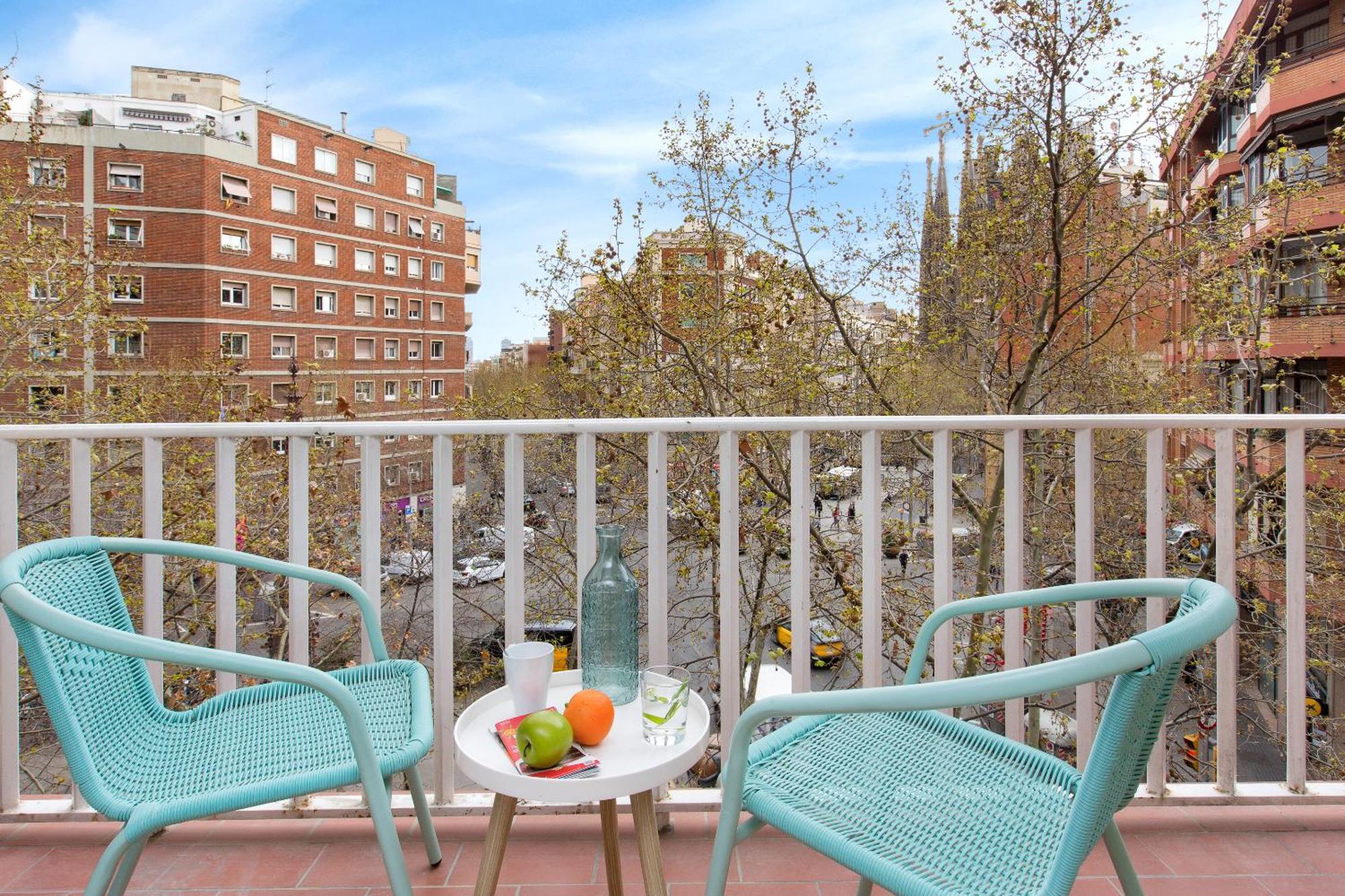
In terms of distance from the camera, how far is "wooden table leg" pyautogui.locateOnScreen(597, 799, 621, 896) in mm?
1313

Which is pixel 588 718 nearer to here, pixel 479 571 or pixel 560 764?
pixel 560 764

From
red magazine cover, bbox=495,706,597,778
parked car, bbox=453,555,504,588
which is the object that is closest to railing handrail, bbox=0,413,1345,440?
red magazine cover, bbox=495,706,597,778

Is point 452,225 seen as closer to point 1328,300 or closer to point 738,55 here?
point 738,55

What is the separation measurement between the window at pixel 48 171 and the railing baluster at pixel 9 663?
7.84 metres

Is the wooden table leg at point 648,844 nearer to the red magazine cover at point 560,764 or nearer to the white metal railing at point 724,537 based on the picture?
the red magazine cover at point 560,764

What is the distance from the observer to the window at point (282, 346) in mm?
30562

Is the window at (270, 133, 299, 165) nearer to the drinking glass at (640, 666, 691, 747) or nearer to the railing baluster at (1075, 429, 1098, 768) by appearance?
the railing baluster at (1075, 429, 1098, 768)

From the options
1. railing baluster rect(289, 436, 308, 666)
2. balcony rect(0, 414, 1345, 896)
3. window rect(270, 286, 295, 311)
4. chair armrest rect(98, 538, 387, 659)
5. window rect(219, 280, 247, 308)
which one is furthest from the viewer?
window rect(270, 286, 295, 311)

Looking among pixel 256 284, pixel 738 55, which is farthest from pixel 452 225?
pixel 738 55

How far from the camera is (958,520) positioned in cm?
693

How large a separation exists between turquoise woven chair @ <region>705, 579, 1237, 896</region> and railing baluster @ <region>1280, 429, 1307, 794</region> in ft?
2.70

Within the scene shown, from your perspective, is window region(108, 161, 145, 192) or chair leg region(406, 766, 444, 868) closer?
chair leg region(406, 766, 444, 868)

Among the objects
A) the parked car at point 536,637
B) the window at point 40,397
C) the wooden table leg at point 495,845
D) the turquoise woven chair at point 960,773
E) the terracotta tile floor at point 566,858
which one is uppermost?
the window at point 40,397

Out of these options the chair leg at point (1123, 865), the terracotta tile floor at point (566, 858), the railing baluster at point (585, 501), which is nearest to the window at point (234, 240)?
the terracotta tile floor at point (566, 858)
